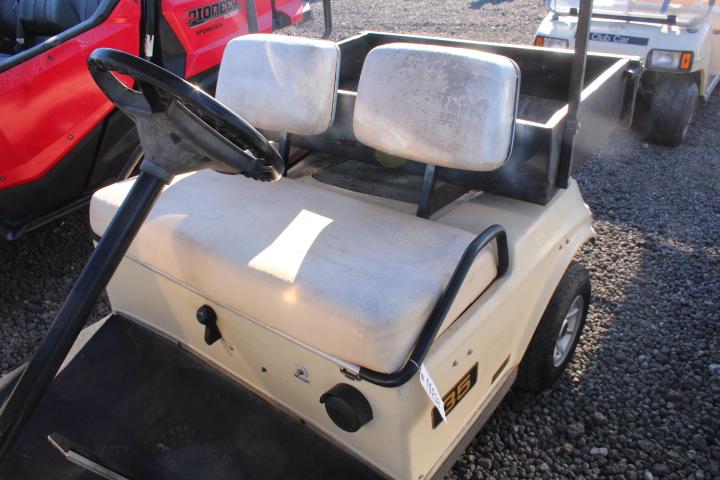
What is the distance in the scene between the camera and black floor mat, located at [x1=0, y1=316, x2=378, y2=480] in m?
1.41

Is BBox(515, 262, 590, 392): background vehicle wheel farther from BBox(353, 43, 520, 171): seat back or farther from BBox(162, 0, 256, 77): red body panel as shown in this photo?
BBox(162, 0, 256, 77): red body panel

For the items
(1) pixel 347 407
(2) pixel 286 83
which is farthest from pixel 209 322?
(2) pixel 286 83

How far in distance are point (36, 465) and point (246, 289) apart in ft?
2.15

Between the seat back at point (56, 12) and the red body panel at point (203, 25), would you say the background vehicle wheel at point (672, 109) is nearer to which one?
the red body panel at point (203, 25)

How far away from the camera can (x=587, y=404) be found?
198cm

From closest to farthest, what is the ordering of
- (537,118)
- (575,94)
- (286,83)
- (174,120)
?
(174,120), (575,94), (286,83), (537,118)

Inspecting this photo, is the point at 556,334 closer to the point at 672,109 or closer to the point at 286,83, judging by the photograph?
the point at 286,83

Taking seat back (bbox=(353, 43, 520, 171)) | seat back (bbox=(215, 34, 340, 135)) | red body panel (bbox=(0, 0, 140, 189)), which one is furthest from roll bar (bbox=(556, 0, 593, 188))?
red body panel (bbox=(0, 0, 140, 189))

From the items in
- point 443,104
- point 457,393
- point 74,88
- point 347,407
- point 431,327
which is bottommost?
point 457,393

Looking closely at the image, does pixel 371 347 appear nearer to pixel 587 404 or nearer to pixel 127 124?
pixel 587 404

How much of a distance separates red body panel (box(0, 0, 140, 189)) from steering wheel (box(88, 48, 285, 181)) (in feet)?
4.26

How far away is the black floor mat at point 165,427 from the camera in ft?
4.62

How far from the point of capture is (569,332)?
6.76 feet

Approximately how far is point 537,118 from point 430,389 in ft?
4.51
